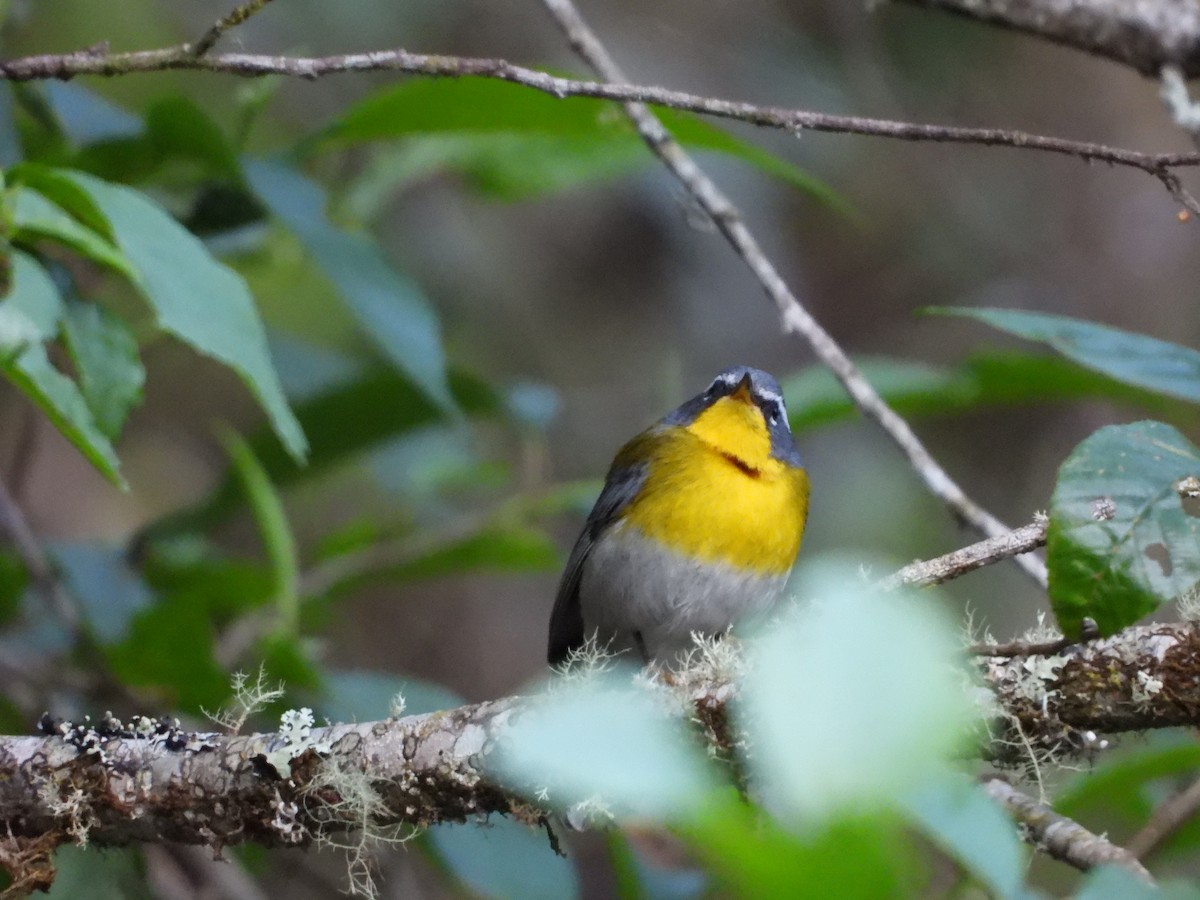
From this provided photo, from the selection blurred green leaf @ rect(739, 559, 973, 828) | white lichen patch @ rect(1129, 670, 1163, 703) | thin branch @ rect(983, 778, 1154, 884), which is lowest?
white lichen patch @ rect(1129, 670, 1163, 703)

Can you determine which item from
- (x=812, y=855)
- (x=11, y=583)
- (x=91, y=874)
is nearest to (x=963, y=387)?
(x=91, y=874)

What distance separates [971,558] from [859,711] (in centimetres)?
124

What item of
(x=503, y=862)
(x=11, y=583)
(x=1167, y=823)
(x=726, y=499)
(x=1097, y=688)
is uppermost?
(x=11, y=583)

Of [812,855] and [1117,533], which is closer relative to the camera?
[812,855]

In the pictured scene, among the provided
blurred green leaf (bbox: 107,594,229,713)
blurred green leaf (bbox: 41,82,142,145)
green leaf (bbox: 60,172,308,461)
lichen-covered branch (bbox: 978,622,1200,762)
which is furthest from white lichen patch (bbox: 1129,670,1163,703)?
blurred green leaf (bbox: 41,82,142,145)

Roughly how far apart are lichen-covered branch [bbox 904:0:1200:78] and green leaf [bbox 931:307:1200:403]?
1093 millimetres

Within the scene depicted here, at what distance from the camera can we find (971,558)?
205 centimetres

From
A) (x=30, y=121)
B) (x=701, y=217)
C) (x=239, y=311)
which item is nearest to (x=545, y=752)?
(x=239, y=311)

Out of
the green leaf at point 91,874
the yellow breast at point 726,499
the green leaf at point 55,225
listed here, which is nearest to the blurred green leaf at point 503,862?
the green leaf at point 91,874

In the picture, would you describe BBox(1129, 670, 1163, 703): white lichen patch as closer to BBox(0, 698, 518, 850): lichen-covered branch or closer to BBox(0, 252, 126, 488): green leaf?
BBox(0, 698, 518, 850): lichen-covered branch

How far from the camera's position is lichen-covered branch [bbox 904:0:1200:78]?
3.16 meters

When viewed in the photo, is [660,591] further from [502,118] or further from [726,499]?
[502,118]

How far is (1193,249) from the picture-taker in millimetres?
6574

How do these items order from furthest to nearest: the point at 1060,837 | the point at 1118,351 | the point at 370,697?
the point at 370,697, the point at 1118,351, the point at 1060,837
